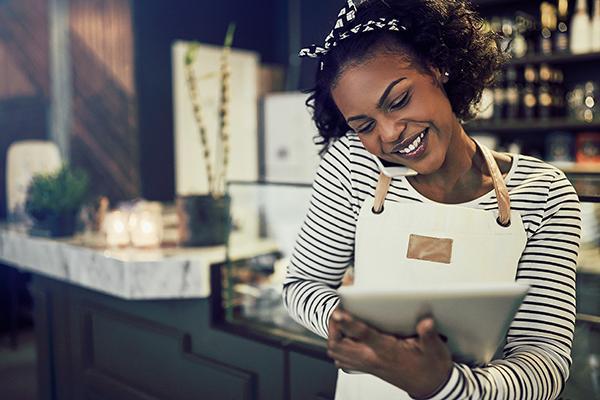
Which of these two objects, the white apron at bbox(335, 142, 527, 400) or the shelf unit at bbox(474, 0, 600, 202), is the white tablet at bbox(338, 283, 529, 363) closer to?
the white apron at bbox(335, 142, 527, 400)

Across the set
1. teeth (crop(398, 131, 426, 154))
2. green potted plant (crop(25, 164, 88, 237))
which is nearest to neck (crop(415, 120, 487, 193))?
teeth (crop(398, 131, 426, 154))

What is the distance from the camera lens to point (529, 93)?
3727mm

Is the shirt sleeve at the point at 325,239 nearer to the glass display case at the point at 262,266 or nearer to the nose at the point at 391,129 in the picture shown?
the nose at the point at 391,129

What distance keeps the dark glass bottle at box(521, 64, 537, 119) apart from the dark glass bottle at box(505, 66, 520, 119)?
42 mm

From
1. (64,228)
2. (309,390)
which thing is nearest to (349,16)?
(309,390)

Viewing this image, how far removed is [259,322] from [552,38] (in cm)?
272

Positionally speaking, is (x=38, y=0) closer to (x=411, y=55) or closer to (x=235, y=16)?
(x=235, y=16)

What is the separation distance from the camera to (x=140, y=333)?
2207 mm

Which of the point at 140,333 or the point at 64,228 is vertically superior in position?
the point at 64,228

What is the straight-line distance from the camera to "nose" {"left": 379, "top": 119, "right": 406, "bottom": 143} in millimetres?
1031

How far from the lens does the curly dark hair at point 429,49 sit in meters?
1.06

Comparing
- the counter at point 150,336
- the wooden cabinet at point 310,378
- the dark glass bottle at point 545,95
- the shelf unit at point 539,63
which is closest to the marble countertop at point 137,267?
the counter at point 150,336

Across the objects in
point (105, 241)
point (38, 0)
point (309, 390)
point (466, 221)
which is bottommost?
point (309, 390)

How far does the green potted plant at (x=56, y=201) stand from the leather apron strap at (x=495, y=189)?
1921 mm
